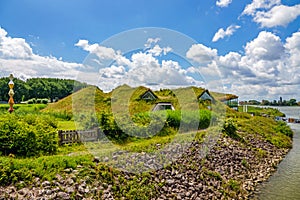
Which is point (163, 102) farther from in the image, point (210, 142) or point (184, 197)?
point (184, 197)

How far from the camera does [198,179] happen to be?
10.9 meters

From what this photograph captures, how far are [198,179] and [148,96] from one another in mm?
19443

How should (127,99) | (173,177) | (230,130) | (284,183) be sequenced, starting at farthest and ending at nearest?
(127,99), (230,130), (284,183), (173,177)

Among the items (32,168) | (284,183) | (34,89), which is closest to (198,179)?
(284,183)

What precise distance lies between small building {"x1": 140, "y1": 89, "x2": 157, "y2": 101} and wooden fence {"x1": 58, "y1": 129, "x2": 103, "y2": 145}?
1697cm

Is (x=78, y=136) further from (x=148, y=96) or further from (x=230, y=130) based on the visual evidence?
(x=148, y=96)

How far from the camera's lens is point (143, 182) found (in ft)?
30.1

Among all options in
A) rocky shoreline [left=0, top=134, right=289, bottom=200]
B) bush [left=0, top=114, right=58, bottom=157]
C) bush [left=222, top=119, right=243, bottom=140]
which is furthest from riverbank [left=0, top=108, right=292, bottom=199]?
bush [left=0, top=114, right=58, bottom=157]

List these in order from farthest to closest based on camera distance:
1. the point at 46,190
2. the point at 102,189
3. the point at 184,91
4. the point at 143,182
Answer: the point at 184,91
the point at 143,182
the point at 102,189
the point at 46,190

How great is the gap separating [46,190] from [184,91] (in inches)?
737

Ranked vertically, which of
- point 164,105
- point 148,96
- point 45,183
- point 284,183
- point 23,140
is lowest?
point 284,183

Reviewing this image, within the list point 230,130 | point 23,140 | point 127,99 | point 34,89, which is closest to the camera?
point 23,140

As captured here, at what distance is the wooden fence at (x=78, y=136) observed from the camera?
37.3 ft

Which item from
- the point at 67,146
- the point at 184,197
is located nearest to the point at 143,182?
the point at 184,197
